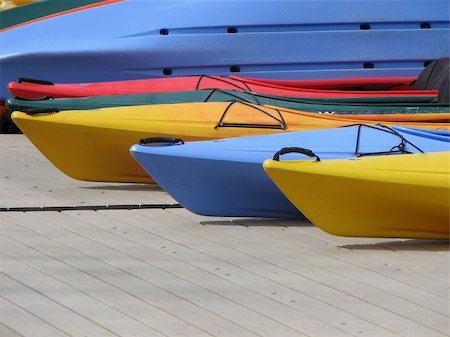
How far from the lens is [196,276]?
17.0ft

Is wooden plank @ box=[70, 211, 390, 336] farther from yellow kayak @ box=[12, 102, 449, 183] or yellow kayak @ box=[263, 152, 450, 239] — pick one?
yellow kayak @ box=[12, 102, 449, 183]

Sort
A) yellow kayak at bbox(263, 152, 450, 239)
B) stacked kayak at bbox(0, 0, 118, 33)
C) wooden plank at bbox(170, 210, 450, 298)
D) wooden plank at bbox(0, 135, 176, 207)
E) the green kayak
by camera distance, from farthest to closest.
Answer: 1. stacked kayak at bbox(0, 0, 118, 33)
2. the green kayak
3. wooden plank at bbox(0, 135, 176, 207)
4. yellow kayak at bbox(263, 152, 450, 239)
5. wooden plank at bbox(170, 210, 450, 298)

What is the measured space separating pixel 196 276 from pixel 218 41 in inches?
182

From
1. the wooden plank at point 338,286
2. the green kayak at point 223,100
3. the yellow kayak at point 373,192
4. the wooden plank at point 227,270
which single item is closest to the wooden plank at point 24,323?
the wooden plank at point 227,270

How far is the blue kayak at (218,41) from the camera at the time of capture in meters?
9.48

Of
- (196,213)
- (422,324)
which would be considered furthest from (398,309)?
(196,213)

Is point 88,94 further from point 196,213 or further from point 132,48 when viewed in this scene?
point 196,213

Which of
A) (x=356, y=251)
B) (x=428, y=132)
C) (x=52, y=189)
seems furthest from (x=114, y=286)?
(x=52, y=189)

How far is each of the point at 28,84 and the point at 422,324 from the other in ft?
14.9

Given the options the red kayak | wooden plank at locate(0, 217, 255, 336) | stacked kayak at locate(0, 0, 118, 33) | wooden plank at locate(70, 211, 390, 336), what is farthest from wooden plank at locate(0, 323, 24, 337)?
stacked kayak at locate(0, 0, 118, 33)

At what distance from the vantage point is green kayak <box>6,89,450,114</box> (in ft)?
24.6

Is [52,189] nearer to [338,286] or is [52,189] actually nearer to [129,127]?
[129,127]

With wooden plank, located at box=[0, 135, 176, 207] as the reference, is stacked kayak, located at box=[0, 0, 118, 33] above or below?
above

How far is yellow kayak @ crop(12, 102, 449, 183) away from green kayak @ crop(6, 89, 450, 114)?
0.26m
